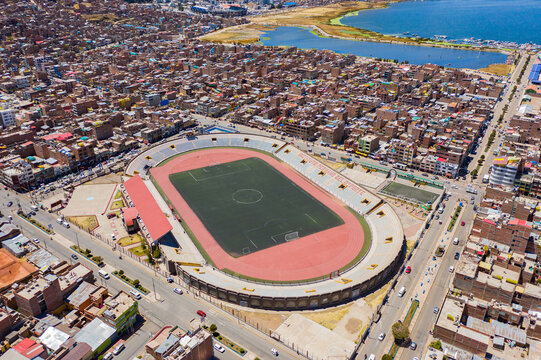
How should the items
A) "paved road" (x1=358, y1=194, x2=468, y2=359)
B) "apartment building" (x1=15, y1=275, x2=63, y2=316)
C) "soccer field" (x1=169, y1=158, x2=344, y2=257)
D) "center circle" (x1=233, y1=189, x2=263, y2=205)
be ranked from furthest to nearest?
"center circle" (x1=233, y1=189, x2=263, y2=205) → "soccer field" (x1=169, y1=158, x2=344, y2=257) → "apartment building" (x1=15, y1=275, x2=63, y2=316) → "paved road" (x1=358, y1=194, x2=468, y2=359)

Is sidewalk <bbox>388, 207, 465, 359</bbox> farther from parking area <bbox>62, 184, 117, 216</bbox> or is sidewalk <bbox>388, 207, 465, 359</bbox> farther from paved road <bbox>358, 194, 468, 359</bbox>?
parking area <bbox>62, 184, 117, 216</bbox>

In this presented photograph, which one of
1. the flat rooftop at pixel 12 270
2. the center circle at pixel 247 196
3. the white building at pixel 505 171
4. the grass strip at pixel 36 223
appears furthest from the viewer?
the white building at pixel 505 171

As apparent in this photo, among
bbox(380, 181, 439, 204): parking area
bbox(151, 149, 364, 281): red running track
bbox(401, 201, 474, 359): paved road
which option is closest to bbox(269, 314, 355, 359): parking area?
bbox(401, 201, 474, 359): paved road

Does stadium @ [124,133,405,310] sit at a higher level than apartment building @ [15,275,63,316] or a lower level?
lower

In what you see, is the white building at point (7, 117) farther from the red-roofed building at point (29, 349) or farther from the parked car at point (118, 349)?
the parked car at point (118, 349)

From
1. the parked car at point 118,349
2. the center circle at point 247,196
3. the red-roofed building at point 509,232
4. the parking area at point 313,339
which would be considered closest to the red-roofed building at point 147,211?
the center circle at point 247,196

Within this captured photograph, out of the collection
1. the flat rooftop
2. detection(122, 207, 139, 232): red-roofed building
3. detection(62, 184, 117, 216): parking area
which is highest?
the flat rooftop

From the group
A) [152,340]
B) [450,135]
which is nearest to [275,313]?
[152,340]

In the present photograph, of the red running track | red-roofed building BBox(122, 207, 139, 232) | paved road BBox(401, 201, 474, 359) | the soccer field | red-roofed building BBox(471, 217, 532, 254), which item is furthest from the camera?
red-roofed building BBox(122, 207, 139, 232)
